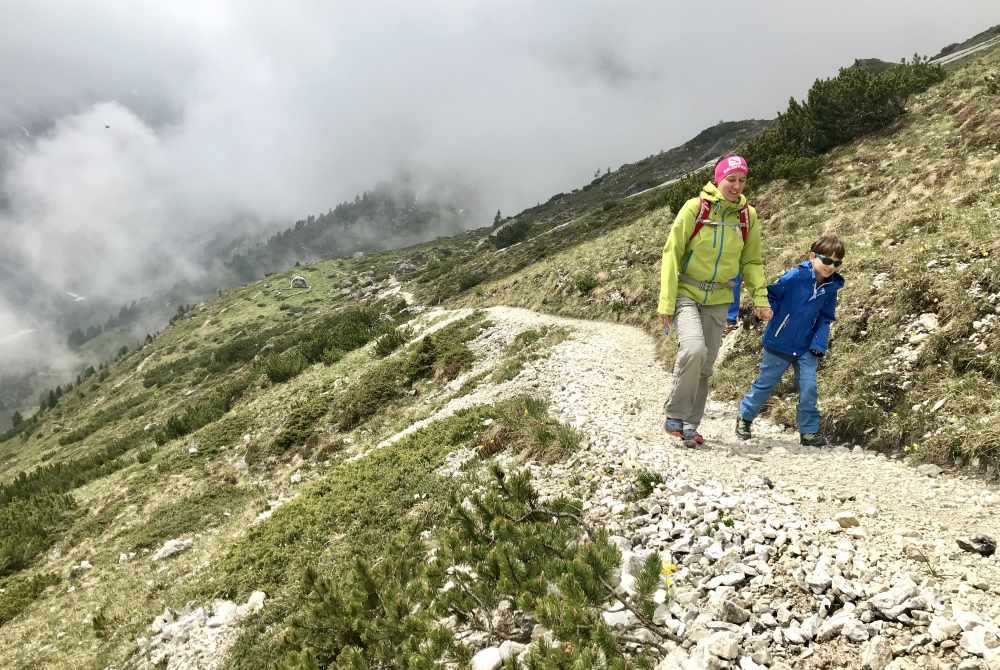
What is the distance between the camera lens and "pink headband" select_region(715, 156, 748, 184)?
6562 mm

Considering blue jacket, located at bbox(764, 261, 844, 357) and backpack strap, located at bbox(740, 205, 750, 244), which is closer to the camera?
backpack strap, located at bbox(740, 205, 750, 244)

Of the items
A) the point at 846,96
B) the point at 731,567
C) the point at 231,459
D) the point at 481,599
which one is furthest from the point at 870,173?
the point at 231,459

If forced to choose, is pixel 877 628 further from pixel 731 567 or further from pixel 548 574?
pixel 548 574

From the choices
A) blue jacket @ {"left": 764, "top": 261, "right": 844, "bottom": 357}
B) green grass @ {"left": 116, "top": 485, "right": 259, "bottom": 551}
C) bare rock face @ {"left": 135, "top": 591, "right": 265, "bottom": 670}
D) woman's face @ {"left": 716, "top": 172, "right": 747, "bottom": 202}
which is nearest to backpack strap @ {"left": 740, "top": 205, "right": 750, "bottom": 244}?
woman's face @ {"left": 716, "top": 172, "right": 747, "bottom": 202}

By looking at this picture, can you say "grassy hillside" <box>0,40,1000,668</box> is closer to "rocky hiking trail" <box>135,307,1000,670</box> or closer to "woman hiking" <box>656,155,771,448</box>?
"rocky hiking trail" <box>135,307,1000,670</box>

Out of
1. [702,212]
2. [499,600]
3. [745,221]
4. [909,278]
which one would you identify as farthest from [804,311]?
[499,600]

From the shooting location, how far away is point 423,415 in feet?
47.3

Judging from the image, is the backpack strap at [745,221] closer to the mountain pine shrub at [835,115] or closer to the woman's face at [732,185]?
the woman's face at [732,185]

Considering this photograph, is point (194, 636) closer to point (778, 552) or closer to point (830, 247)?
point (778, 552)

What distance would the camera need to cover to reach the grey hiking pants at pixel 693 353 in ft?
22.7

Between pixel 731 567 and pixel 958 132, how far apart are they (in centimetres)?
1884

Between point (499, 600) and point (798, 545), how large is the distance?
2685 millimetres

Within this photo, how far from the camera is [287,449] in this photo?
16234mm

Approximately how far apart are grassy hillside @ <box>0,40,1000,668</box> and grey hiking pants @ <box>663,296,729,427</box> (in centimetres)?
173
